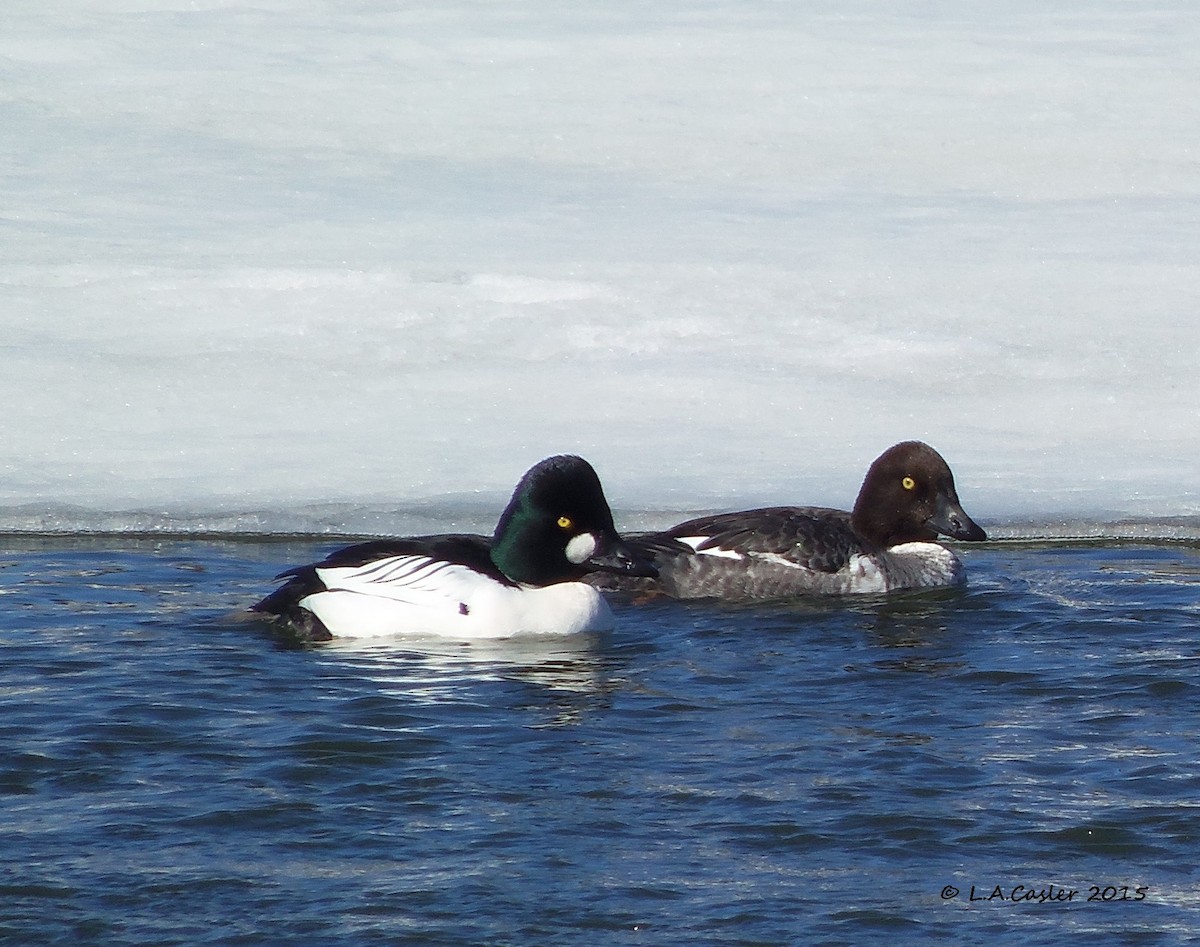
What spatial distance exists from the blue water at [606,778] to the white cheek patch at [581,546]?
36cm

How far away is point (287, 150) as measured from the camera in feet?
42.5

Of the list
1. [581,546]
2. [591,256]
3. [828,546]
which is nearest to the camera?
[581,546]

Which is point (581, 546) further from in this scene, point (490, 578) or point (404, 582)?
point (404, 582)

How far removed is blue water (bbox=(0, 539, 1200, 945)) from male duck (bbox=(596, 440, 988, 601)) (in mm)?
561

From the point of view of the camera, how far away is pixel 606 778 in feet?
16.1

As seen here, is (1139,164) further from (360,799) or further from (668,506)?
(360,799)

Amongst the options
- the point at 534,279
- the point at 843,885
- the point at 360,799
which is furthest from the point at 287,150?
the point at 843,885

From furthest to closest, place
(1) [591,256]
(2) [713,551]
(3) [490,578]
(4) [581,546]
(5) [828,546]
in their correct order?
(1) [591,256] < (5) [828,546] < (2) [713,551] < (4) [581,546] < (3) [490,578]

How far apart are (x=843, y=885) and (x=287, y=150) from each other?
32.2 feet

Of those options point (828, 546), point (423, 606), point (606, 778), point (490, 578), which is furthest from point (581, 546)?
point (606, 778)

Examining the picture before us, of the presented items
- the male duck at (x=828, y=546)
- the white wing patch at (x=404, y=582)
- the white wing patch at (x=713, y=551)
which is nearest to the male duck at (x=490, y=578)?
the white wing patch at (x=404, y=582)

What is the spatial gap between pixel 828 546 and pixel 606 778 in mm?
3288

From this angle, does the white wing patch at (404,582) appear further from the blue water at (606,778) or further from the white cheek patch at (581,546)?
the white cheek patch at (581,546)

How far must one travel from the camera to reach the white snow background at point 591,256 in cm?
882
